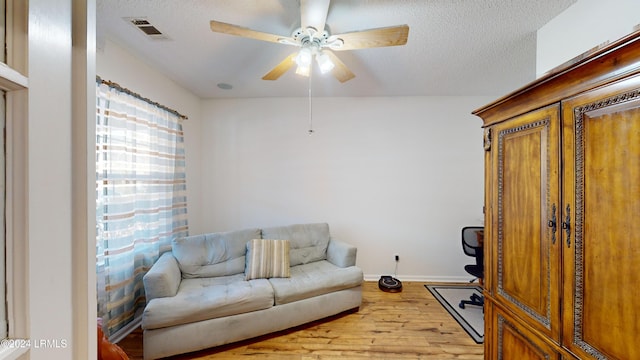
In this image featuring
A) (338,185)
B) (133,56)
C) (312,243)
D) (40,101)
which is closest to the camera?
(40,101)

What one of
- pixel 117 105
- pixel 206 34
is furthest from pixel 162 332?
pixel 206 34

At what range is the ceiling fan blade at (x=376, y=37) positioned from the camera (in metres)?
1.52

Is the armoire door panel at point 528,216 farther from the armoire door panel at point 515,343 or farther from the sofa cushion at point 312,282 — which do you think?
the sofa cushion at point 312,282

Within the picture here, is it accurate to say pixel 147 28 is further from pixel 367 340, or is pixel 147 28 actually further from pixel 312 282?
pixel 367 340

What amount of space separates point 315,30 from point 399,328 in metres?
2.69

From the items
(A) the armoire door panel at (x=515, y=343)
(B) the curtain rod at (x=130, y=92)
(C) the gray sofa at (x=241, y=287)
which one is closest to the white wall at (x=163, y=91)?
(B) the curtain rod at (x=130, y=92)

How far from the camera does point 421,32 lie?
1.94 metres

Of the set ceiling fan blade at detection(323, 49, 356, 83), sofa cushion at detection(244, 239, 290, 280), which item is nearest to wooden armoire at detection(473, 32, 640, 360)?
ceiling fan blade at detection(323, 49, 356, 83)

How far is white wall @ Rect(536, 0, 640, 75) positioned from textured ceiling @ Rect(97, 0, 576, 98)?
7cm

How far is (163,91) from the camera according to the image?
272cm

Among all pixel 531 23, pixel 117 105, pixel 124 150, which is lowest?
pixel 124 150

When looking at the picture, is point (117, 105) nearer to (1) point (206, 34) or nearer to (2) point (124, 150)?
(2) point (124, 150)

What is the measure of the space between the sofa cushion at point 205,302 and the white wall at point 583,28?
9.54ft

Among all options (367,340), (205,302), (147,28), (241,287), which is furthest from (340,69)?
(367,340)
